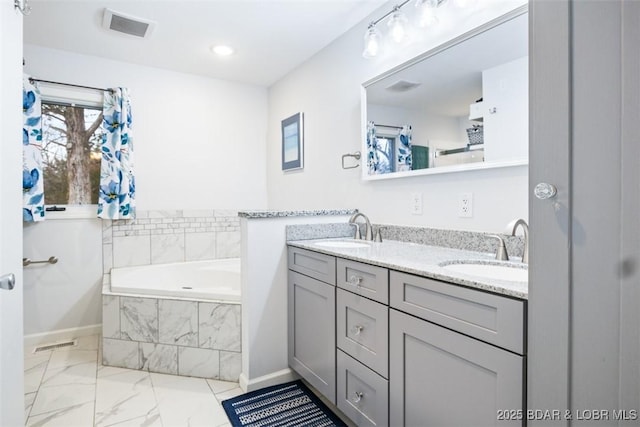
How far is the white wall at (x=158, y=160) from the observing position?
2.75 m

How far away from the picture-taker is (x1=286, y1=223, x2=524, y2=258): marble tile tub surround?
155cm

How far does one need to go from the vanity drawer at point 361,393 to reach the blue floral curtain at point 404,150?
1072 millimetres

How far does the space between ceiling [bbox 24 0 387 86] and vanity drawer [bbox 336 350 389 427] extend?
6.52 feet

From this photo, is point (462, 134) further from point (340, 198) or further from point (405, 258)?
point (340, 198)

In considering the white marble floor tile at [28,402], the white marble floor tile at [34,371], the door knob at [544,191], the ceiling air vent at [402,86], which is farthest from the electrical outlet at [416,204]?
the white marble floor tile at [34,371]

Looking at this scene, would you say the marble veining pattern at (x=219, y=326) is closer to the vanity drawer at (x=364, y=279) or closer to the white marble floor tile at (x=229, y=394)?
the white marble floor tile at (x=229, y=394)

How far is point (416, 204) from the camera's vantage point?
2018mm

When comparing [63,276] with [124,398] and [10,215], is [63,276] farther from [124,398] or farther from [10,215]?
[10,215]

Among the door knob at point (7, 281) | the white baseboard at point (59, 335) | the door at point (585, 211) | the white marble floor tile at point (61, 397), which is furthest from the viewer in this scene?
the white baseboard at point (59, 335)

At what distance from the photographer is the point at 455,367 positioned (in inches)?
43.4

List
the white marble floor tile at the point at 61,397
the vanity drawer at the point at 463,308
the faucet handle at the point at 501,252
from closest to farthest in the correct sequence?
the vanity drawer at the point at 463,308
the faucet handle at the point at 501,252
the white marble floor tile at the point at 61,397

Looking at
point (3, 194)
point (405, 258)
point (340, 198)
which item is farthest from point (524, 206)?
point (3, 194)

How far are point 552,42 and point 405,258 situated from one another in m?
0.92

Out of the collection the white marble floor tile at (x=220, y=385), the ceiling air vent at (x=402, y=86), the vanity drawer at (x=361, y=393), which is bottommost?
the white marble floor tile at (x=220, y=385)
